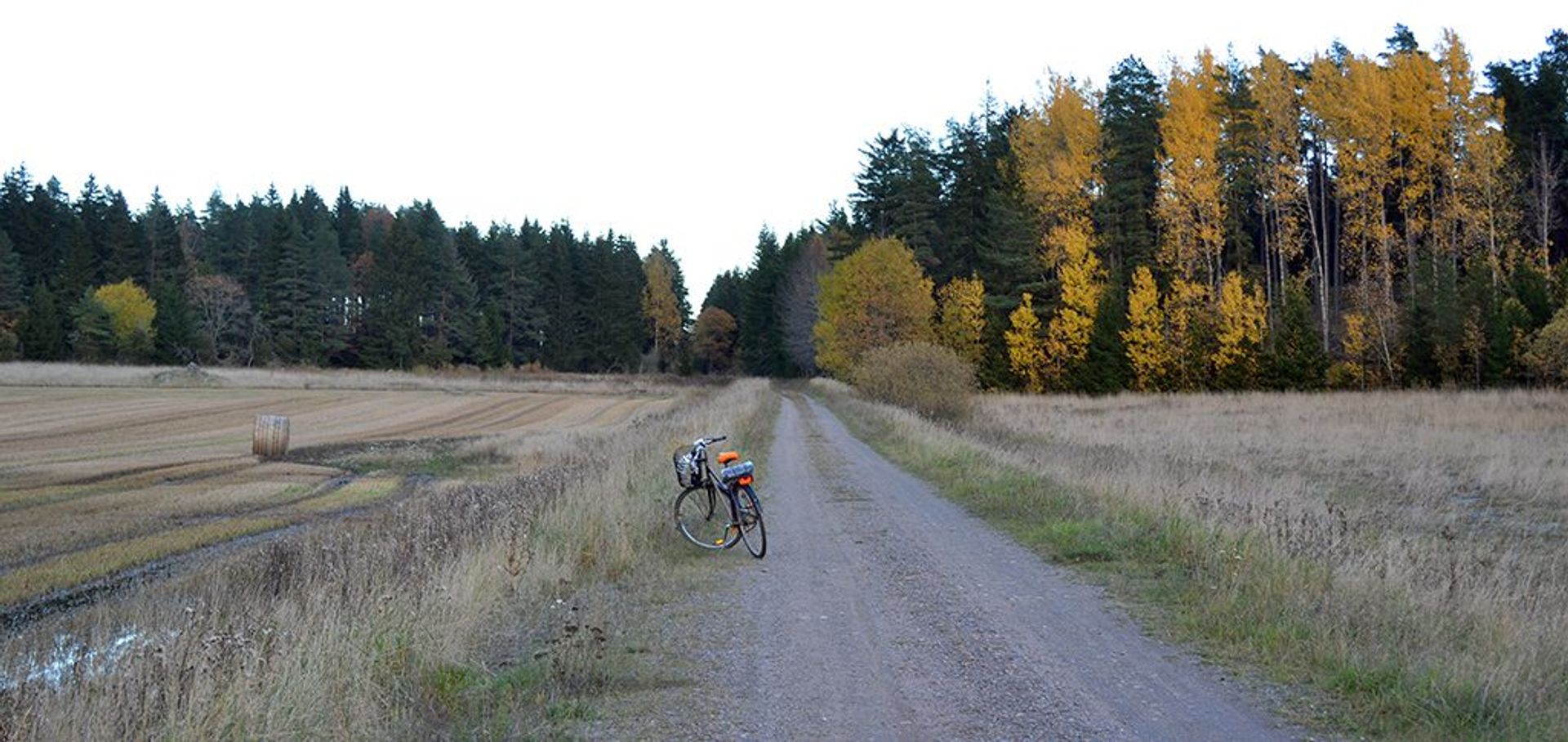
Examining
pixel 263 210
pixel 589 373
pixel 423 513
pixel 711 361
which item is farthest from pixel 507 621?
pixel 263 210

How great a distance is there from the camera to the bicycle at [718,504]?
35.2ft

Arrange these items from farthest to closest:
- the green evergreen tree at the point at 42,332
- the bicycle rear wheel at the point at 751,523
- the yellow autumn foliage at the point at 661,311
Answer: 1. the yellow autumn foliage at the point at 661,311
2. the green evergreen tree at the point at 42,332
3. the bicycle rear wheel at the point at 751,523

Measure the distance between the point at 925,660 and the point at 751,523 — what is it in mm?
4561

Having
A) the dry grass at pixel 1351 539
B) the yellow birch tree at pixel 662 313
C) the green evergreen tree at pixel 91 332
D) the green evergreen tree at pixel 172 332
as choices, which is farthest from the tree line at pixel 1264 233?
the green evergreen tree at pixel 91 332

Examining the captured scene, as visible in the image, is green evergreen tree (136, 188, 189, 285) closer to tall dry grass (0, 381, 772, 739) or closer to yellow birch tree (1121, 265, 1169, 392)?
yellow birch tree (1121, 265, 1169, 392)

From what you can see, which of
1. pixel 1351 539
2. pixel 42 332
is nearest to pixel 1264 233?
pixel 1351 539

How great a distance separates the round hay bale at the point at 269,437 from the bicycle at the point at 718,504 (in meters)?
20.4

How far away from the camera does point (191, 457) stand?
2642 cm

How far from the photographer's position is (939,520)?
507 inches

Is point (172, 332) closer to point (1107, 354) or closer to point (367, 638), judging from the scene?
point (1107, 354)

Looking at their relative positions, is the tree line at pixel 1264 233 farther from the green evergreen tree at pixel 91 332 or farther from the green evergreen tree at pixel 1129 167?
the green evergreen tree at pixel 91 332

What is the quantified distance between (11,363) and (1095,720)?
74377 mm

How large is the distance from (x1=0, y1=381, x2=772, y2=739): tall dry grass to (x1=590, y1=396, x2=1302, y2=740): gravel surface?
0.95m

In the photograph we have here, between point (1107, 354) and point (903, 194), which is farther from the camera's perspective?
point (903, 194)
